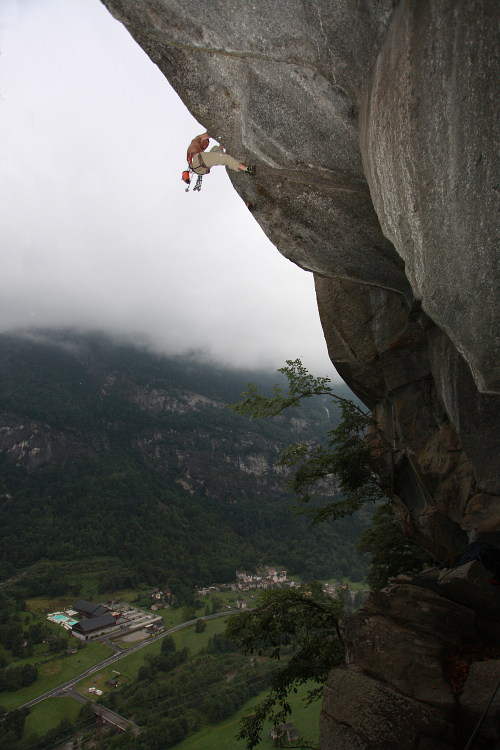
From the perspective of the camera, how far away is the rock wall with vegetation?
4262mm

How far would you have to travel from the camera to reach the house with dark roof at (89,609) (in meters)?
94.6

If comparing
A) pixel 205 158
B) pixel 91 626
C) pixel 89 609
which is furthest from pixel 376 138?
pixel 89 609

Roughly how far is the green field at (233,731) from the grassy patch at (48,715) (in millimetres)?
19229

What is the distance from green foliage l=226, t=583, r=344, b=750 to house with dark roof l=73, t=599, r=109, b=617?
100713 millimetres

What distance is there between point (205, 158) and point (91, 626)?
4187 inches

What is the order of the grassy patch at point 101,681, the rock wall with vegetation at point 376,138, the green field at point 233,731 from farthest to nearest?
the grassy patch at point 101,681 → the green field at point 233,731 → the rock wall with vegetation at point 376,138

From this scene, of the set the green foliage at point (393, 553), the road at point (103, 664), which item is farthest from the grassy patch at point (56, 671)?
the green foliage at point (393, 553)

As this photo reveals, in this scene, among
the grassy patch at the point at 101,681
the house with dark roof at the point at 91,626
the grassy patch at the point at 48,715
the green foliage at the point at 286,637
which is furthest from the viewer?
the house with dark roof at the point at 91,626

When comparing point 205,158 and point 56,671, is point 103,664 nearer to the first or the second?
point 56,671

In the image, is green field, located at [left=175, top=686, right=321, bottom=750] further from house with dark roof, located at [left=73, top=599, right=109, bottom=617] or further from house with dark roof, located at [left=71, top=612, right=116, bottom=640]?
house with dark roof, located at [left=73, top=599, right=109, bottom=617]

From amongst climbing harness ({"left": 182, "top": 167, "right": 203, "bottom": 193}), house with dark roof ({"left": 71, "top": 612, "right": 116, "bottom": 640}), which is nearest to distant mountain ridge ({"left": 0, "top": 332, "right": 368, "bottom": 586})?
house with dark roof ({"left": 71, "top": 612, "right": 116, "bottom": 640})

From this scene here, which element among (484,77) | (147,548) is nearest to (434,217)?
(484,77)

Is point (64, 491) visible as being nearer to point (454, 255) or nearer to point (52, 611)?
point (52, 611)

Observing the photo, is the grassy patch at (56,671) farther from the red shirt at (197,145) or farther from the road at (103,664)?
the red shirt at (197,145)
